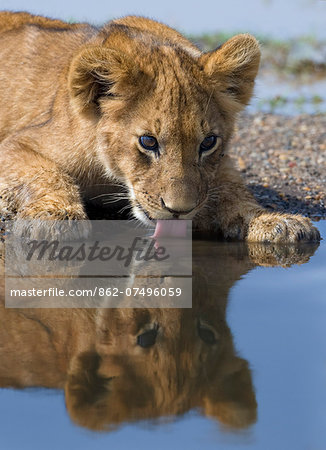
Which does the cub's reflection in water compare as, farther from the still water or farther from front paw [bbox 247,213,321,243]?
front paw [bbox 247,213,321,243]

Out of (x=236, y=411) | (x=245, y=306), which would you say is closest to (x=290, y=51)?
(x=245, y=306)

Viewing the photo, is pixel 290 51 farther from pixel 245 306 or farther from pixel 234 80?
pixel 245 306

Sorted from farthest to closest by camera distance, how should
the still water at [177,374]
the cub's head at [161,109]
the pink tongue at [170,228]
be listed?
the pink tongue at [170,228] → the cub's head at [161,109] → the still water at [177,374]

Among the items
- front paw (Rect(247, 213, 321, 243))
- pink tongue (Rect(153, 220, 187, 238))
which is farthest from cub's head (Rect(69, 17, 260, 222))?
front paw (Rect(247, 213, 321, 243))

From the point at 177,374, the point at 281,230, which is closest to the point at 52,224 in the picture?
the point at 281,230

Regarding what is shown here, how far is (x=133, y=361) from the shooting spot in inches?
128

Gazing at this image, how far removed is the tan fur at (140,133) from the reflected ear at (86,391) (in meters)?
1.76

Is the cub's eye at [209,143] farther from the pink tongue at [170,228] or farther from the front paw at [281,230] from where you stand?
the front paw at [281,230]

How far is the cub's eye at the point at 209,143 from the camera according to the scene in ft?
16.9

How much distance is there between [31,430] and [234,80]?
349 centimetres

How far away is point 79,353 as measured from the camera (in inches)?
132

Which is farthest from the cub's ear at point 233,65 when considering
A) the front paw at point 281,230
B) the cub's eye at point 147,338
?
the cub's eye at point 147,338

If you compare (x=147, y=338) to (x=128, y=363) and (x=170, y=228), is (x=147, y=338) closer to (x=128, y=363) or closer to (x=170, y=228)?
(x=128, y=363)

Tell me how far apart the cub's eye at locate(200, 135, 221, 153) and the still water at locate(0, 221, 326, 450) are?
1.16m
